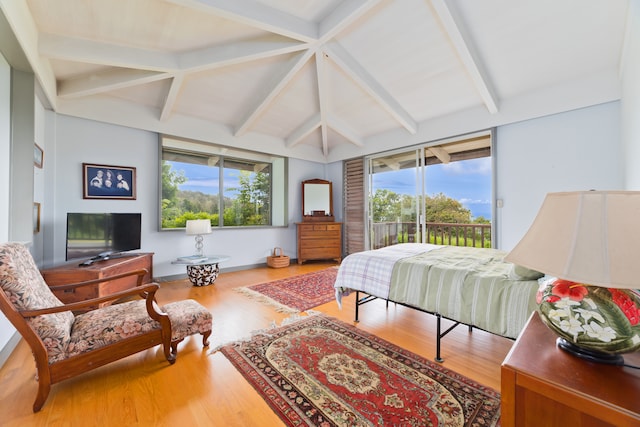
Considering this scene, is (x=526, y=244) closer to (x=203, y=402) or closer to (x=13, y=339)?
(x=203, y=402)

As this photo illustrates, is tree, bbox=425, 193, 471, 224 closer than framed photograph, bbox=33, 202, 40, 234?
No

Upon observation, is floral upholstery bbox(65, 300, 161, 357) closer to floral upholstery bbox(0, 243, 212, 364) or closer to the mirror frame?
floral upholstery bbox(0, 243, 212, 364)

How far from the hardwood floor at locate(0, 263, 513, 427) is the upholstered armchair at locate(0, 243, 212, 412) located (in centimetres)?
15

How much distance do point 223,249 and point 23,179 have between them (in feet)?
9.17

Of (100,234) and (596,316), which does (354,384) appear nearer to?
(596,316)

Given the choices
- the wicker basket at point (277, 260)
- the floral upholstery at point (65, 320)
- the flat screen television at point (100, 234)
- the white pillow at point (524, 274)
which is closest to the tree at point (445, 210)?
the white pillow at point (524, 274)

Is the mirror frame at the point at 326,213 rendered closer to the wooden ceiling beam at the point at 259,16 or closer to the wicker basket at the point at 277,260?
the wicker basket at the point at 277,260

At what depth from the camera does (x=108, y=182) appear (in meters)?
3.75

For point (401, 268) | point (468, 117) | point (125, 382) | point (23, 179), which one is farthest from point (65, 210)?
point (468, 117)

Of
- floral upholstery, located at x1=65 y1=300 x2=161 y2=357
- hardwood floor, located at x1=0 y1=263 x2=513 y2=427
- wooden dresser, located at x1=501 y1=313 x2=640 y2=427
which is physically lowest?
hardwood floor, located at x1=0 y1=263 x2=513 y2=427

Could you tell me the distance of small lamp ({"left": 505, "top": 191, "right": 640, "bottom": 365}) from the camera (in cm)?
73

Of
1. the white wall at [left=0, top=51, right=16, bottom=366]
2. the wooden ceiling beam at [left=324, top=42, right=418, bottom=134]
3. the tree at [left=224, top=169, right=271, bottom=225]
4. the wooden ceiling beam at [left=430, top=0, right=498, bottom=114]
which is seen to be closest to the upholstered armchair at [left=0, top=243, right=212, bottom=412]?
the white wall at [left=0, top=51, right=16, bottom=366]

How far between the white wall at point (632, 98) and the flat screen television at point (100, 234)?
213 inches

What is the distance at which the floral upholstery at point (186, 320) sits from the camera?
203cm
